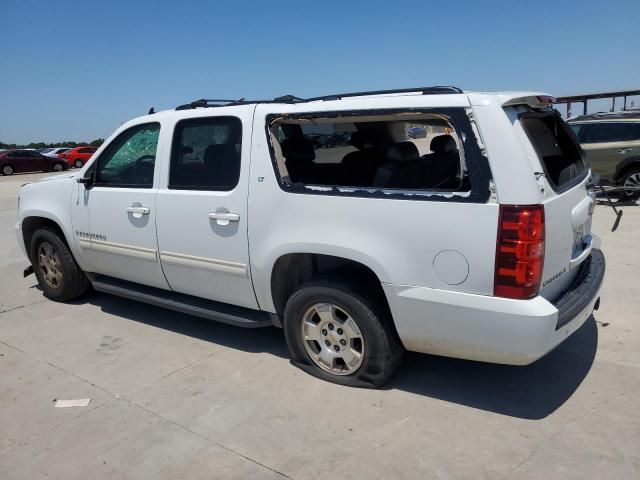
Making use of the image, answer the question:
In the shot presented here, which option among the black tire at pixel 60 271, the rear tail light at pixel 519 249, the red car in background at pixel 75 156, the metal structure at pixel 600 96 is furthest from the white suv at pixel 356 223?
the red car in background at pixel 75 156

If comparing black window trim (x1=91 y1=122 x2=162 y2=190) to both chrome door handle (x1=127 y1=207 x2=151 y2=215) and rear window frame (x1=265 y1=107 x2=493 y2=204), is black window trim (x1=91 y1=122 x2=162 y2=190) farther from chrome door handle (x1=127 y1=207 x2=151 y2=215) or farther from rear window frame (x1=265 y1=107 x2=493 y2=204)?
rear window frame (x1=265 y1=107 x2=493 y2=204)

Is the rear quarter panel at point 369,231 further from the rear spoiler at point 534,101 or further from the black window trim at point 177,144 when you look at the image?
the rear spoiler at point 534,101

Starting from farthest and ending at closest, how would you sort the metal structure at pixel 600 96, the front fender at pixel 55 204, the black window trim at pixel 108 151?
1. the metal structure at pixel 600 96
2. the front fender at pixel 55 204
3. the black window trim at pixel 108 151

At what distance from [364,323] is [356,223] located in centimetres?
64

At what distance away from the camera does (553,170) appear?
3.41 metres

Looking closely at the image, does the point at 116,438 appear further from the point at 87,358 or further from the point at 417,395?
the point at 417,395

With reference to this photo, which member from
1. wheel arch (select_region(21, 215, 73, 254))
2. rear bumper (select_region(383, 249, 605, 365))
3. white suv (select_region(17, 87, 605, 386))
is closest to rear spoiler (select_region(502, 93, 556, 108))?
white suv (select_region(17, 87, 605, 386))

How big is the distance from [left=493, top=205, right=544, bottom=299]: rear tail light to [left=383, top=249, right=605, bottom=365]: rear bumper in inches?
3.7

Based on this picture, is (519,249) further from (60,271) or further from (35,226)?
(35,226)

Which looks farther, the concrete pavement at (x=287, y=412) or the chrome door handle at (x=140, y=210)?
the chrome door handle at (x=140, y=210)

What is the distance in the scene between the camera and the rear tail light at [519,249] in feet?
9.23

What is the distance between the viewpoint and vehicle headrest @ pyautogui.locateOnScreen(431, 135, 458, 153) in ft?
13.1

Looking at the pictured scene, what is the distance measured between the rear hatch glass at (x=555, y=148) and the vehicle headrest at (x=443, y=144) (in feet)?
2.11

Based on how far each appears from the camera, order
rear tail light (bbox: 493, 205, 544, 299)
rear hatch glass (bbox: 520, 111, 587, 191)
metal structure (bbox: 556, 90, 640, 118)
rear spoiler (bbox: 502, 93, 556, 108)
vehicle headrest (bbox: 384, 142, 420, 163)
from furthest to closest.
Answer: metal structure (bbox: 556, 90, 640, 118)
vehicle headrest (bbox: 384, 142, 420, 163)
rear hatch glass (bbox: 520, 111, 587, 191)
rear spoiler (bbox: 502, 93, 556, 108)
rear tail light (bbox: 493, 205, 544, 299)
